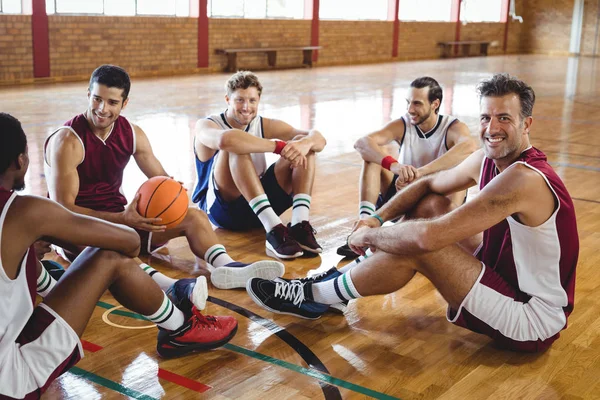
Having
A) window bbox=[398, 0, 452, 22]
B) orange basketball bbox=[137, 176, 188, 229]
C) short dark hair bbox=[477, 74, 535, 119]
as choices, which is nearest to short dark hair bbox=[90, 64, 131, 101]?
orange basketball bbox=[137, 176, 188, 229]

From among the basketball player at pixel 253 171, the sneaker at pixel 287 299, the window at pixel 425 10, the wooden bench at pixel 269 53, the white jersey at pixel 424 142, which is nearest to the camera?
the sneaker at pixel 287 299

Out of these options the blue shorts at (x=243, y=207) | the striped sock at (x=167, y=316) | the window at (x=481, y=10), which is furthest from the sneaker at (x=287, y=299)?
the window at (x=481, y=10)

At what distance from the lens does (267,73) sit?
15.7 meters

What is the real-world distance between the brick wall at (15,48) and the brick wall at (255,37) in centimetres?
439

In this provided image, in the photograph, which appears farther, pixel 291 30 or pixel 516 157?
pixel 291 30

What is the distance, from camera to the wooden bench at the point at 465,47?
22656mm

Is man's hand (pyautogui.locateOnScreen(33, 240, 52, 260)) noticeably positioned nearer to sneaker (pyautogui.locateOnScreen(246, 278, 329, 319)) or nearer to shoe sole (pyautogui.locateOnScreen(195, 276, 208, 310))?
shoe sole (pyautogui.locateOnScreen(195, 276, 208, 310))

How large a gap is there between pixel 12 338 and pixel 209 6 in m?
14.0

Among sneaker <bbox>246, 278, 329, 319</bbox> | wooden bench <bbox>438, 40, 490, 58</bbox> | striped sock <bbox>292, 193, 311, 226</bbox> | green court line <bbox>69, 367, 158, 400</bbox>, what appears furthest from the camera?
wooden bench <bbox>438, 40, 490, 58</bbox>

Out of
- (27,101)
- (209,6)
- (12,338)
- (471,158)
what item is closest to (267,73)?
(209,6)

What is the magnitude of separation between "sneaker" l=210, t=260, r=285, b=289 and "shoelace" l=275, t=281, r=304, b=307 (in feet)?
1.11

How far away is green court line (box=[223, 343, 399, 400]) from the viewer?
2.42 metres

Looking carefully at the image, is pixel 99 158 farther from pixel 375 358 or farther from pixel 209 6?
pixel 209 6

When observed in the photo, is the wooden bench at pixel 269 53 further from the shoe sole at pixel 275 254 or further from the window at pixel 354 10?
the shoe sole at pixel 275 254
